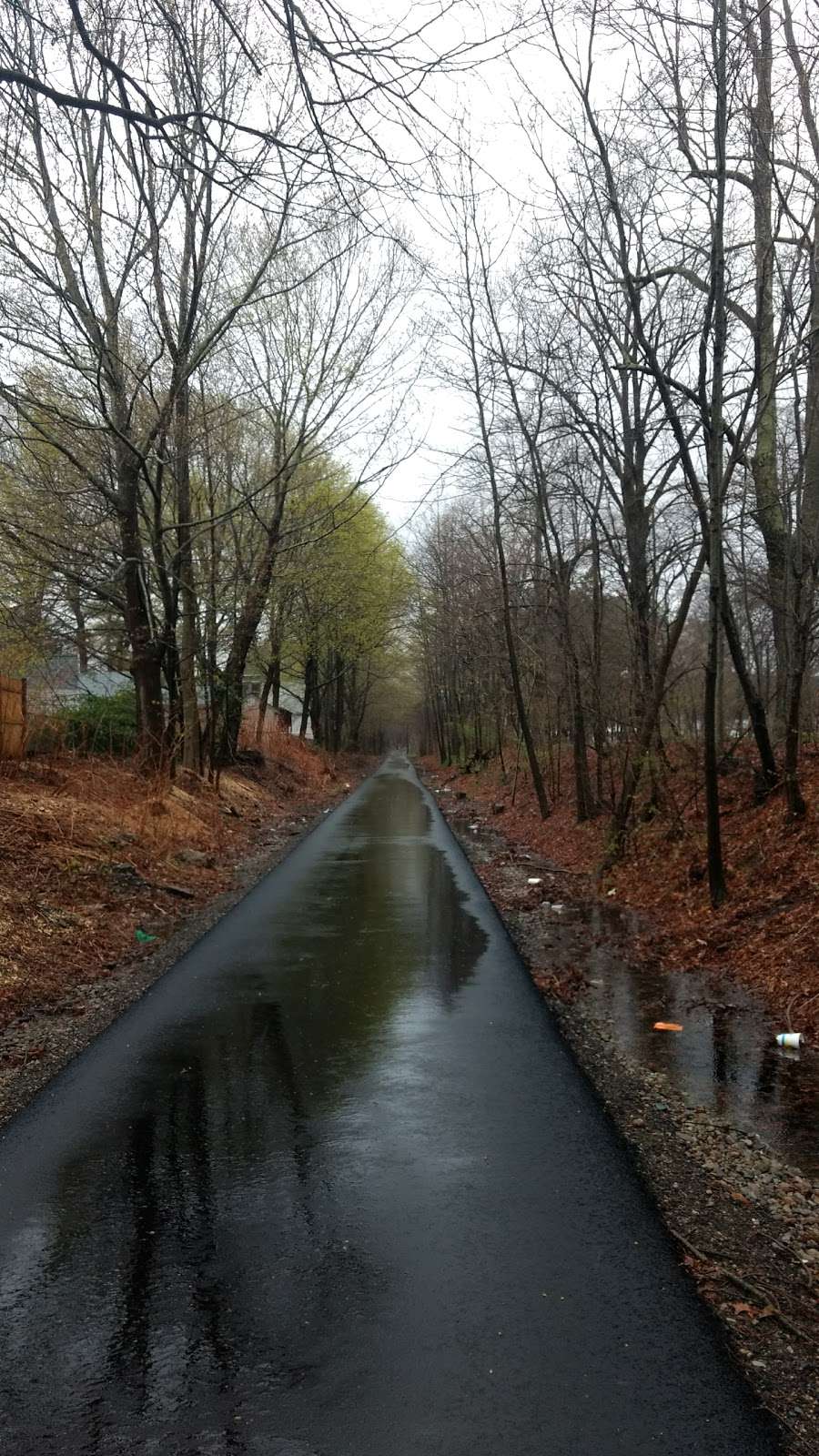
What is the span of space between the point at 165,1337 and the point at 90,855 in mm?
8979

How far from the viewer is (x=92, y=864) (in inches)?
448

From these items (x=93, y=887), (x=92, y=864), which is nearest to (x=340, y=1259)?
(x=93, y=887)

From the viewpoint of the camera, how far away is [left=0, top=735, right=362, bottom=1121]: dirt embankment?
693 centimetres

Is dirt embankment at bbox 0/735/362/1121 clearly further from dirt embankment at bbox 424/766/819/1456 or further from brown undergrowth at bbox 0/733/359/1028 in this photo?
dirt embankment at bbox 424/766/819/1456

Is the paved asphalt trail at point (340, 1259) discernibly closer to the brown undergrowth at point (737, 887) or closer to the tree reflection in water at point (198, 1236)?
the tree reflection in water at point (198, 1236)

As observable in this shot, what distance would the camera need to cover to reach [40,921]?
9031 mm

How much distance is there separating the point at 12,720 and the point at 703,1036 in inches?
471

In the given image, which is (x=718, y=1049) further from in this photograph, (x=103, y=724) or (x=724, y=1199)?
(x=103, y=724)

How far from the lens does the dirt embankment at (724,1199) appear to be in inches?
121

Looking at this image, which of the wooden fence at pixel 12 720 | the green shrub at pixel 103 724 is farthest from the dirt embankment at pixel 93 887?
the green shrub at pixel 103 724

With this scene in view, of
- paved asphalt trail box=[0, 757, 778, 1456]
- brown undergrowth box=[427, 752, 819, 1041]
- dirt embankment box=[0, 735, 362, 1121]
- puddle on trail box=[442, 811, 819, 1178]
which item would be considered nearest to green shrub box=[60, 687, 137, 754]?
dirt embankment box=[0, 735, 362, 1121]

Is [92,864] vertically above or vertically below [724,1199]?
above

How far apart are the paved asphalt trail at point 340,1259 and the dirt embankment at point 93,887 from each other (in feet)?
1.93

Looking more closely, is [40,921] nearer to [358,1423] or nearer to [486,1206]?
[486,1206]
